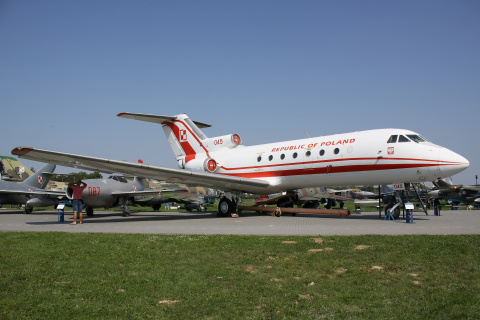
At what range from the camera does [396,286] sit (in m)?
5.12

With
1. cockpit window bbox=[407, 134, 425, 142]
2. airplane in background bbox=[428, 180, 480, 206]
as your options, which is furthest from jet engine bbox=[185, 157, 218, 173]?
airplane in background bbox=[428, 180, 480, 206]

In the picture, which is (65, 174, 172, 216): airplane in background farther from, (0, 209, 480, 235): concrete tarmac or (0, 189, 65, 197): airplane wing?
(0, 209, 480, 235): concrete tarmac

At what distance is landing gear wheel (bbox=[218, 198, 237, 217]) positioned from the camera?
791 inches

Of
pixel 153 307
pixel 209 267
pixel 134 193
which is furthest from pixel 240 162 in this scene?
pixel 153 307

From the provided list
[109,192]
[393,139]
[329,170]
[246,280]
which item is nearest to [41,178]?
[109,192]

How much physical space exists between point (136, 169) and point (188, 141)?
7.93m

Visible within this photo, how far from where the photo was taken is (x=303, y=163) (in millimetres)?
18328

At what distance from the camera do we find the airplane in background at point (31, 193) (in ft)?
85.3

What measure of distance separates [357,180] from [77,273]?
13.4 m

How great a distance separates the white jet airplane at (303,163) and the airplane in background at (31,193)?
910 centimetres

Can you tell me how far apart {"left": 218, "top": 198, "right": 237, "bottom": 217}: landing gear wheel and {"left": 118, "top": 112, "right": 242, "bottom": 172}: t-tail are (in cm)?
406

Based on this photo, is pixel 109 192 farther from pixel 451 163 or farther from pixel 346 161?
pixel 451 163

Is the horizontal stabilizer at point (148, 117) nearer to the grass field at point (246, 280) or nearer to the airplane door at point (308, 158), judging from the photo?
the airplane door at point (308, 158)

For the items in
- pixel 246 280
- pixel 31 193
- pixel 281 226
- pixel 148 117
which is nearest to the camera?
pixel 246 280
